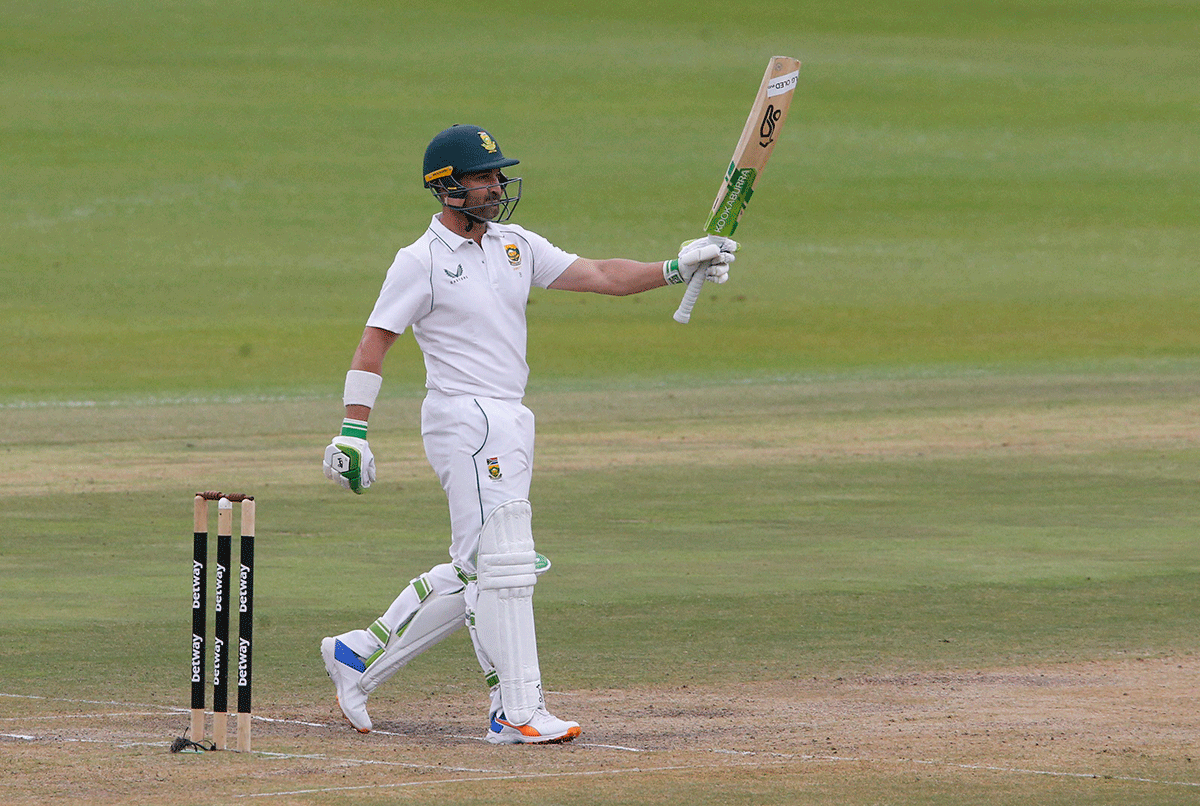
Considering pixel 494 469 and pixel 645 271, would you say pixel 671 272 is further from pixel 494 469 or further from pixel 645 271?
pixel 494 469

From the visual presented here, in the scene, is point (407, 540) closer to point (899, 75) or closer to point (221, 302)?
point (221, 302)

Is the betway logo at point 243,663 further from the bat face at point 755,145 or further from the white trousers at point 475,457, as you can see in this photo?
the bat face at point 755,145

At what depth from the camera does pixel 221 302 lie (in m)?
34.3

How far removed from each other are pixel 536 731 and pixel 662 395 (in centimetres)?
1761

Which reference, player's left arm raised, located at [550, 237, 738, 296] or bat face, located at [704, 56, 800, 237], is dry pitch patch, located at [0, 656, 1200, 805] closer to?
player's left arm raised, located at [550, 237, 738, 296]

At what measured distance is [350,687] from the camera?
25.8 feet

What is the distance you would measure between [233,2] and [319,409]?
32.9m

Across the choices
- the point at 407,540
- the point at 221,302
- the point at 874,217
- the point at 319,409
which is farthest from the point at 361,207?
the point at 407,540

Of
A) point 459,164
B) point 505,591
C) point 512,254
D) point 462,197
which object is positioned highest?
point 459,164

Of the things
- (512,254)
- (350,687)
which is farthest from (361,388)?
(350,687)

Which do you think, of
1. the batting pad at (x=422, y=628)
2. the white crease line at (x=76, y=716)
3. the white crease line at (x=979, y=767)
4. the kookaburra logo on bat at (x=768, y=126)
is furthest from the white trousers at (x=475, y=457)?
the kookaburra logo on bat at (x=768, y=126)

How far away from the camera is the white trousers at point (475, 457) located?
25.5 ft

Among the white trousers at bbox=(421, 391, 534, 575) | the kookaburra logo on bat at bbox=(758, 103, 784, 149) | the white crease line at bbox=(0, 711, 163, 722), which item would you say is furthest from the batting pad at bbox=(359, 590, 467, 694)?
the kookaburra logo on bat at bbox=(758, 103, 784, 149)

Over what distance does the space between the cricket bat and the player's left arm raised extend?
8 centimetres
